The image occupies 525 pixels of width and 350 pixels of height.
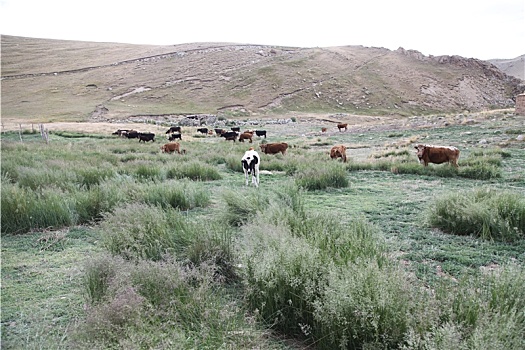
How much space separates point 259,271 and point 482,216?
4128 millimetres

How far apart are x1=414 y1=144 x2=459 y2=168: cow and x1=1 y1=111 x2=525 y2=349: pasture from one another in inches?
135

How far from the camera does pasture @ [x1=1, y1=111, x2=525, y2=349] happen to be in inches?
111

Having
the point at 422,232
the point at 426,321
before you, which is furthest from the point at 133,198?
the point at 426,321

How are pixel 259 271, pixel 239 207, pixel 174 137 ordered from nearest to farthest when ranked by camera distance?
1. pixel 259 271
2. pixel 239 207
3. pixel 174 137

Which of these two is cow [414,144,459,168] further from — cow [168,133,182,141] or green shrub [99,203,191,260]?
cow [168,133,182,141]

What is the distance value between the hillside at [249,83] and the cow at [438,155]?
185 ft

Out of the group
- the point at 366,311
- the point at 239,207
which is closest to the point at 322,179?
the point at 239,207

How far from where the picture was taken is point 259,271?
354 cm

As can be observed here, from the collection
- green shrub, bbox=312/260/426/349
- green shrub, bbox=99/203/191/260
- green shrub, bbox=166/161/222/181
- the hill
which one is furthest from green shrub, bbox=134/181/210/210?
the hill

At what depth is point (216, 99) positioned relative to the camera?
256 feet

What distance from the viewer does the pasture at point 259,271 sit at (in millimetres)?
2828

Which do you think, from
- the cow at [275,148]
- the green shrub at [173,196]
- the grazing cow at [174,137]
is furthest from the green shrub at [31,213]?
the grazing cow at [174,137]

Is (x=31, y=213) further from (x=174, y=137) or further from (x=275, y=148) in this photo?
(x=174, y=137)

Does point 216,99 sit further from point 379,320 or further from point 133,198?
point 379,320
